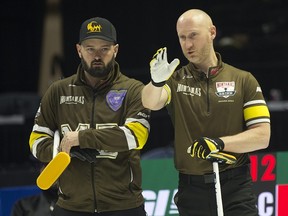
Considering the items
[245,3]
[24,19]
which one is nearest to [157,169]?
[245,3]

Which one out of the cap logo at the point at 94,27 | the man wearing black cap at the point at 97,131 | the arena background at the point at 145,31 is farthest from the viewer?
the arena background at the point at 145,31

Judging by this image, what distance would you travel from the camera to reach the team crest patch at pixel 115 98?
4617 millimetres

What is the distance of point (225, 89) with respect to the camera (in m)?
4.61

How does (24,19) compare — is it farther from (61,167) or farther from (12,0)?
(61,167)

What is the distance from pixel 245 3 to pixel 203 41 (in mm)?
8911

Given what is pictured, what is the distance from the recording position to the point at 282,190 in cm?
607

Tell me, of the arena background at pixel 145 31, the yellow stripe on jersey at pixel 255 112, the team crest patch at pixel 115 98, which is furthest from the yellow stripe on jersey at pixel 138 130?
the arena background at pixel 145 31

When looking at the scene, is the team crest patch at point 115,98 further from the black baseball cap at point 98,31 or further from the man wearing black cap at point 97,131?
the black baseball cap at point 98,31

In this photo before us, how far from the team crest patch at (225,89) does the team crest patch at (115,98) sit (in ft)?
1.73

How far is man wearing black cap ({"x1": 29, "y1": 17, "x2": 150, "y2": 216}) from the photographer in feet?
14.9

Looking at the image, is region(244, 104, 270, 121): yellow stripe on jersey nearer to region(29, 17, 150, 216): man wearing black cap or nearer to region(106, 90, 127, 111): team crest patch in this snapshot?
region(29, 17, 150, 216): man wearing black cap

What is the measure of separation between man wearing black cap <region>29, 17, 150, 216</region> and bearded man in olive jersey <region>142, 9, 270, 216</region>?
0.23 m

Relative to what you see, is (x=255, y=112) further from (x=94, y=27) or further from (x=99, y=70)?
(x=94, y=27)

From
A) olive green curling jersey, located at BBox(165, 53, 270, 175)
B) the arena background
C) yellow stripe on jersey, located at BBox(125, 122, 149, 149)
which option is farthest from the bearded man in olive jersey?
the arena background
